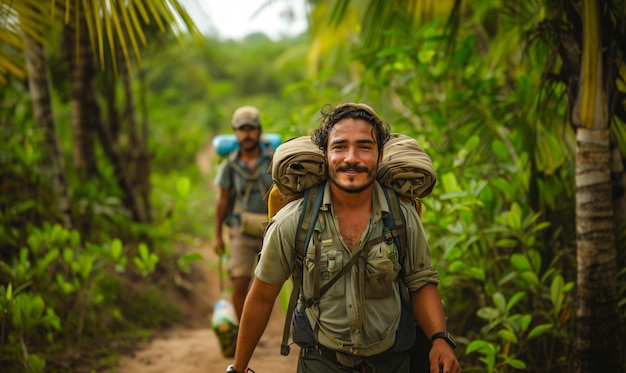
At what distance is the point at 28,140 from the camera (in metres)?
5.50

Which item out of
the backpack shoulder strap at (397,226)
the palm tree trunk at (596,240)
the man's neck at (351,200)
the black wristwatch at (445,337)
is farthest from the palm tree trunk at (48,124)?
the palm tree trunk at (596,240)

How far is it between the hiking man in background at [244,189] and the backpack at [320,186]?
2284 millimetres

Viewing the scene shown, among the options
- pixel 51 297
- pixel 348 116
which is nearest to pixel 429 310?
pixel 348 116

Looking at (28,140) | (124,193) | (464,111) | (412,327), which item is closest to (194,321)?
(124,193)

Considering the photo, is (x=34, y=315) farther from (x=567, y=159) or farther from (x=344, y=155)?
(x=567, y=159)

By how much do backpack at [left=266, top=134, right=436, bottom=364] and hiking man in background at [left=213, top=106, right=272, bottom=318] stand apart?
2.28 metres

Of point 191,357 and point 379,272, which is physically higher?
point 379,272

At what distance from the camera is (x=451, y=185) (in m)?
3.55

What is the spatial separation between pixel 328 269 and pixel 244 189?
2.61 meters

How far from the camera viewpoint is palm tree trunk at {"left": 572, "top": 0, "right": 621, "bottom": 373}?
2.98 metres

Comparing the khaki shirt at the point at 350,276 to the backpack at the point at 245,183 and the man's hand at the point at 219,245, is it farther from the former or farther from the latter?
the man's hand at the point at 219,245

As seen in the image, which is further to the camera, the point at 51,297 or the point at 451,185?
the point at 51,297

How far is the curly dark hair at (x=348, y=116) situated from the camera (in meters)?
2.24

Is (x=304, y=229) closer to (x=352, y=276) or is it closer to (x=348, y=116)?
(x=352, y=276)
